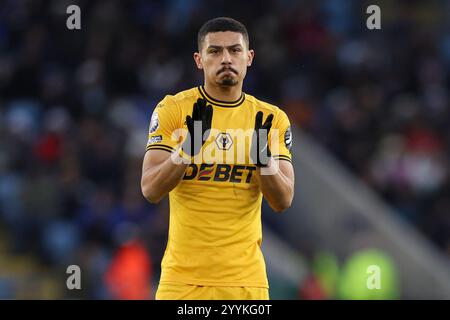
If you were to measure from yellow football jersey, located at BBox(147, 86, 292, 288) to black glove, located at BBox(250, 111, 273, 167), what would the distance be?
22cm

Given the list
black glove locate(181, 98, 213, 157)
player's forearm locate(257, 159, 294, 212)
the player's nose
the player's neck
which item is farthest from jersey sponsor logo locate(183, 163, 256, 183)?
the player's nose

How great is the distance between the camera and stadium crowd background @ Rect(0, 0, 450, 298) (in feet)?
41.2

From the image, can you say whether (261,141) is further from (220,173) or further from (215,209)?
(215,209)

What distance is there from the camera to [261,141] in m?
6.28

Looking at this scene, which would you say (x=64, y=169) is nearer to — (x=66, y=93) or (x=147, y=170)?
(x=66, y=93)

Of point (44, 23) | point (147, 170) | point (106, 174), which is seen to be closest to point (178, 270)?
point (147, 170)

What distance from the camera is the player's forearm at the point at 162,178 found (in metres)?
6.24

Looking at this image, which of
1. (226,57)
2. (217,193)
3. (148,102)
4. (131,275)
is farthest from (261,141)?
(148,102)

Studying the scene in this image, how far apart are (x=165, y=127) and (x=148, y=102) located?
7793 mm

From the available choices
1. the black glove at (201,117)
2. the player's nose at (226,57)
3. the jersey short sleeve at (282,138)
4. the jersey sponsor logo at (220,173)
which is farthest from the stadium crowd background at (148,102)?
the black glove at (201,117)

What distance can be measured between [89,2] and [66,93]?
7.25 ft

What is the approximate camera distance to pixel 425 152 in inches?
559

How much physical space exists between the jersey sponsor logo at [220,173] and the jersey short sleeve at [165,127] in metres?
0.18

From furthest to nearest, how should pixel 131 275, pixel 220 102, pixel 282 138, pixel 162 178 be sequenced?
pixel 131 275, pixel 282 138, pixel 220 102, pixel 162 178
